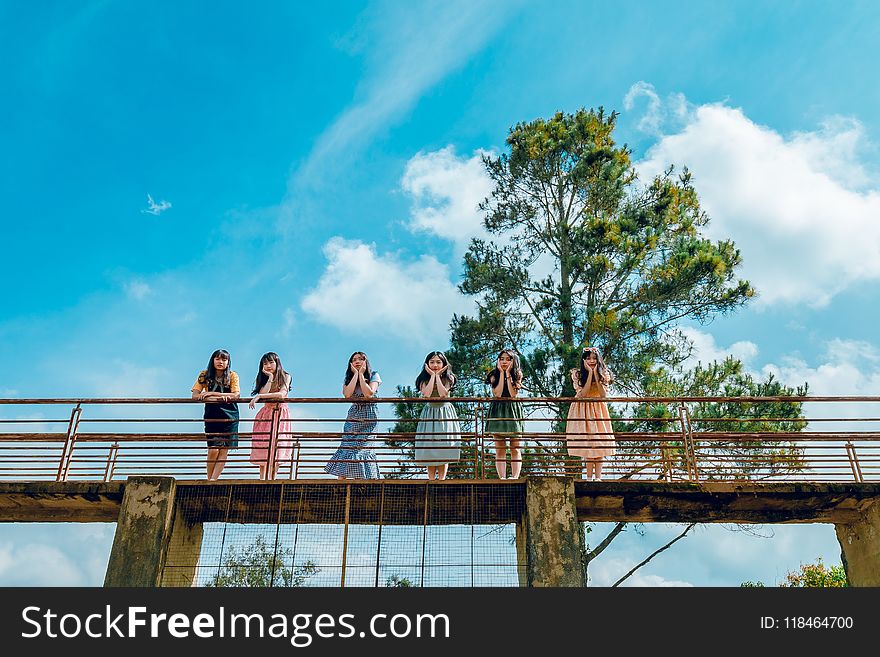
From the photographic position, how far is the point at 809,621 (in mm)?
6945

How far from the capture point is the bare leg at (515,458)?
31.0ft

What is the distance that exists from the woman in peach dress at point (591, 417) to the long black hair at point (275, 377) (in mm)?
3565

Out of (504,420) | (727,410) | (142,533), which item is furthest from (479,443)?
(727,410)

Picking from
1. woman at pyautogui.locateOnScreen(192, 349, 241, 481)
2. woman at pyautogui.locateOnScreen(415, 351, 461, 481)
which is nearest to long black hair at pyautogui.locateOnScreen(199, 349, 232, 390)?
woman at pyautogui.locateOnScreen(192, 349, 241, 481)

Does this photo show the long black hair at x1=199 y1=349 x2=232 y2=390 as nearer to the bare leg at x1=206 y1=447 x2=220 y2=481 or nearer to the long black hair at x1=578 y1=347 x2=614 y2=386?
the bare leg at x1=206 y1=447 x2=220 y2=481

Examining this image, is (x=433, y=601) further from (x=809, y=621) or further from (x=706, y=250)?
(x=706, y=250)

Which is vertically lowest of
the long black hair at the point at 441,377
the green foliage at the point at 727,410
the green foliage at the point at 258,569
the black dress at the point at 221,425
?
the green foliage at the point at 258,569

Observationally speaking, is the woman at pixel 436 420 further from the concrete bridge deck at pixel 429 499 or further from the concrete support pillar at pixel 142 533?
the concrete support pillar at pixel 142 533

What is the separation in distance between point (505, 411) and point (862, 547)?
4.87 meters

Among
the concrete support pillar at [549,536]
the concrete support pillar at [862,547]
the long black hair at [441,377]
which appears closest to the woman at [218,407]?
the long black hair at [441,377]

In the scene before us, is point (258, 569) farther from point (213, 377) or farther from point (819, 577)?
point (819, 577)

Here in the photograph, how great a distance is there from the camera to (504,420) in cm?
952

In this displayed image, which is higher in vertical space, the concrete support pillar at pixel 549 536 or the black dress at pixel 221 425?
the black dress at pixel 221 425

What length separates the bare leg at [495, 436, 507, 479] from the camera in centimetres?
958
